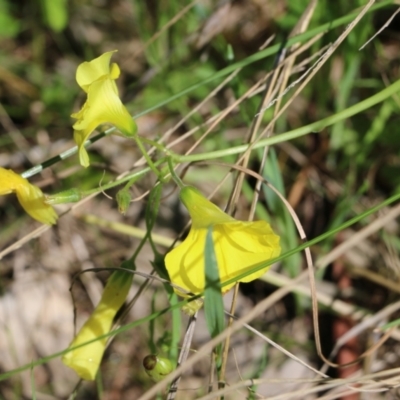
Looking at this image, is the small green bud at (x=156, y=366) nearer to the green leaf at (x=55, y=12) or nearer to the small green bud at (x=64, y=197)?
the small green bud at (x=64, y=197)

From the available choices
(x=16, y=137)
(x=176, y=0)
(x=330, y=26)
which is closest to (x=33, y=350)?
(x=16, y=137)

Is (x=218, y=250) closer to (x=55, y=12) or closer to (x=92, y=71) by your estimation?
(x=92, y=71)

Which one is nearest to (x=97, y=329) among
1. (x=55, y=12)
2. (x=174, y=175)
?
(x=174, y=175)

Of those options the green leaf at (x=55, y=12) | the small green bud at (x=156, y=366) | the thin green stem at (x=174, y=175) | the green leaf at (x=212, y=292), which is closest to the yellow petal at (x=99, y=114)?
the thin green stem at (x=174, y=175)

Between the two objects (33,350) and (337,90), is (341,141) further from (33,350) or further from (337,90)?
(33,350)

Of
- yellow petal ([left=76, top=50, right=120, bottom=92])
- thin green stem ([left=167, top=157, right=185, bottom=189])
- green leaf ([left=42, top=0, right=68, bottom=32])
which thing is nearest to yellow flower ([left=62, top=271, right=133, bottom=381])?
thin green stem ([left=167, top=157, right=185, bottom=189])

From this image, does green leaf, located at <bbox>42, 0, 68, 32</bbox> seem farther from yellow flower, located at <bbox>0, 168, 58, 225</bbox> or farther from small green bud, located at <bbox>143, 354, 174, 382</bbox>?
small green bud, located at <bbox>143, 354, 174, 382</bbox>
